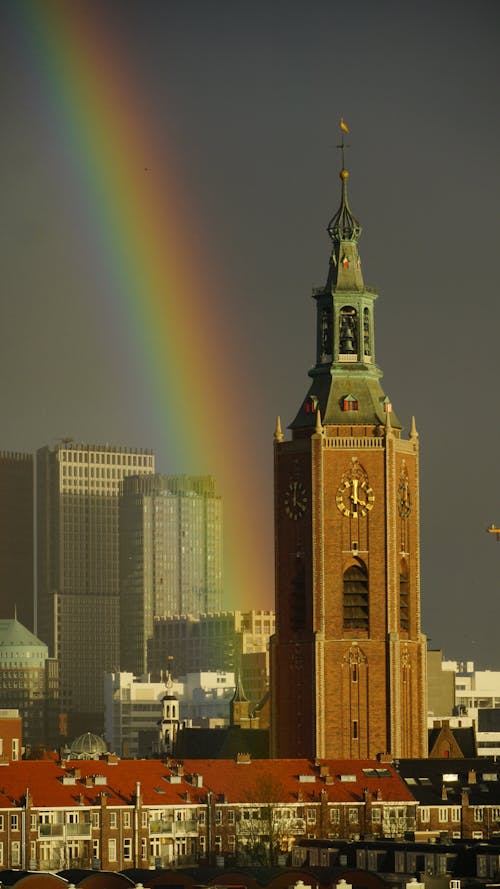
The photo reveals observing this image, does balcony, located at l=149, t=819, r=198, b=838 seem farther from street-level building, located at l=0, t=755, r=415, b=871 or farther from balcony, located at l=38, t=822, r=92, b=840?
balcony, located at l=38, t=822, r=92, b=840

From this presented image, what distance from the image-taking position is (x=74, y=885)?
14388cm

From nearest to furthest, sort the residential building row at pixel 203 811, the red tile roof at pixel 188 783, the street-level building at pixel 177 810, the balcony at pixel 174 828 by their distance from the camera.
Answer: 1. the street-level building at pixel 177 810
2. the residential building row at pixel 203 811
3. the red tile roof at pixel 188 783
4. the balcony at pixel 174 828

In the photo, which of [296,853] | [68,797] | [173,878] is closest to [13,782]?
[68,797]

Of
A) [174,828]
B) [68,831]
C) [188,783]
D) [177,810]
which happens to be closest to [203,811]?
[177,810]

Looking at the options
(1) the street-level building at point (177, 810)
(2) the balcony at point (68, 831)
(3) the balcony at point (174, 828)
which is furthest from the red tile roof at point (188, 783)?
(2) the balcony at point (68, 831)

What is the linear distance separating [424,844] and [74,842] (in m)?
30.8

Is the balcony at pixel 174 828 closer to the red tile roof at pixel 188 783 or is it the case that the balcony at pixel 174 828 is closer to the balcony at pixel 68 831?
the red tile roof at pixel 188 783

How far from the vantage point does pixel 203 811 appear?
186 meters

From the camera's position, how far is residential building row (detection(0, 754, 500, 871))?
586 ft

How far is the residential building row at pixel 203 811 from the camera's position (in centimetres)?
17850

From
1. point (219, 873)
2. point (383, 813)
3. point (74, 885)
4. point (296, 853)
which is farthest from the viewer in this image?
point (383, 813)

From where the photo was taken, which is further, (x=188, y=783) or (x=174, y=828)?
(x=188, y=783)

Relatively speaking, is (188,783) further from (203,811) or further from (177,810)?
(177,810)

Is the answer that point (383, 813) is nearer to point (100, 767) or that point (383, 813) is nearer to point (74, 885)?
point (100, 767)
